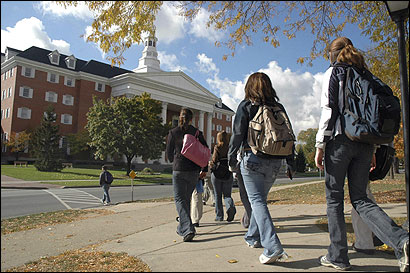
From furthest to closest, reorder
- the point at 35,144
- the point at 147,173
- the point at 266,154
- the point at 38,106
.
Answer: the point at 38,106, the point at 147,173, the point at 35,144, the point at 266,154

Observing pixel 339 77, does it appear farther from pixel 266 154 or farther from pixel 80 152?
pixel 80 152

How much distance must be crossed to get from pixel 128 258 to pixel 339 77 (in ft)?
9.87

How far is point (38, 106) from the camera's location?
48.5 m

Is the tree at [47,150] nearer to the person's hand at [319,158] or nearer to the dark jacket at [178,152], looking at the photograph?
the dark jacket at [178,152]

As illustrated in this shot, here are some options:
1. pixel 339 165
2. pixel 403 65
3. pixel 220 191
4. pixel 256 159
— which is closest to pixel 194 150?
pixel 256 159

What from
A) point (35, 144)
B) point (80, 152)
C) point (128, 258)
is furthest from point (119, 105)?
point (128, 258)

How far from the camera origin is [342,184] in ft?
10.1

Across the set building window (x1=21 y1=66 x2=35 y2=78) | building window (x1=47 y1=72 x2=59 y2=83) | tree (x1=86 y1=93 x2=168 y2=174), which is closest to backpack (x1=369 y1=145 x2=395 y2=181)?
tree (x1=86 y1=93 x2=168 y2=174)

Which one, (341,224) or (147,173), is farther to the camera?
(147,173)

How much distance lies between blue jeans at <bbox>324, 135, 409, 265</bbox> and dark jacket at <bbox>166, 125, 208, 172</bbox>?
220cm

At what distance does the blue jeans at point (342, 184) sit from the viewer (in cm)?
297

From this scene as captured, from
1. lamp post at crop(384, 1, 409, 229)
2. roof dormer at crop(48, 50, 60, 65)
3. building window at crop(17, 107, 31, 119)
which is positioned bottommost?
lamp post at crop(384, 1, 409, 229)

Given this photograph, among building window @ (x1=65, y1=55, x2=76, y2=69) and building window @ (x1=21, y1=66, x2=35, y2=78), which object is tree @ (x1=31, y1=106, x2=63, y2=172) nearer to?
building window @ (x1=21, y1=66, x2=35, y2=78)

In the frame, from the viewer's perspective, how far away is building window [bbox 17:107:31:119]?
46119 mm
